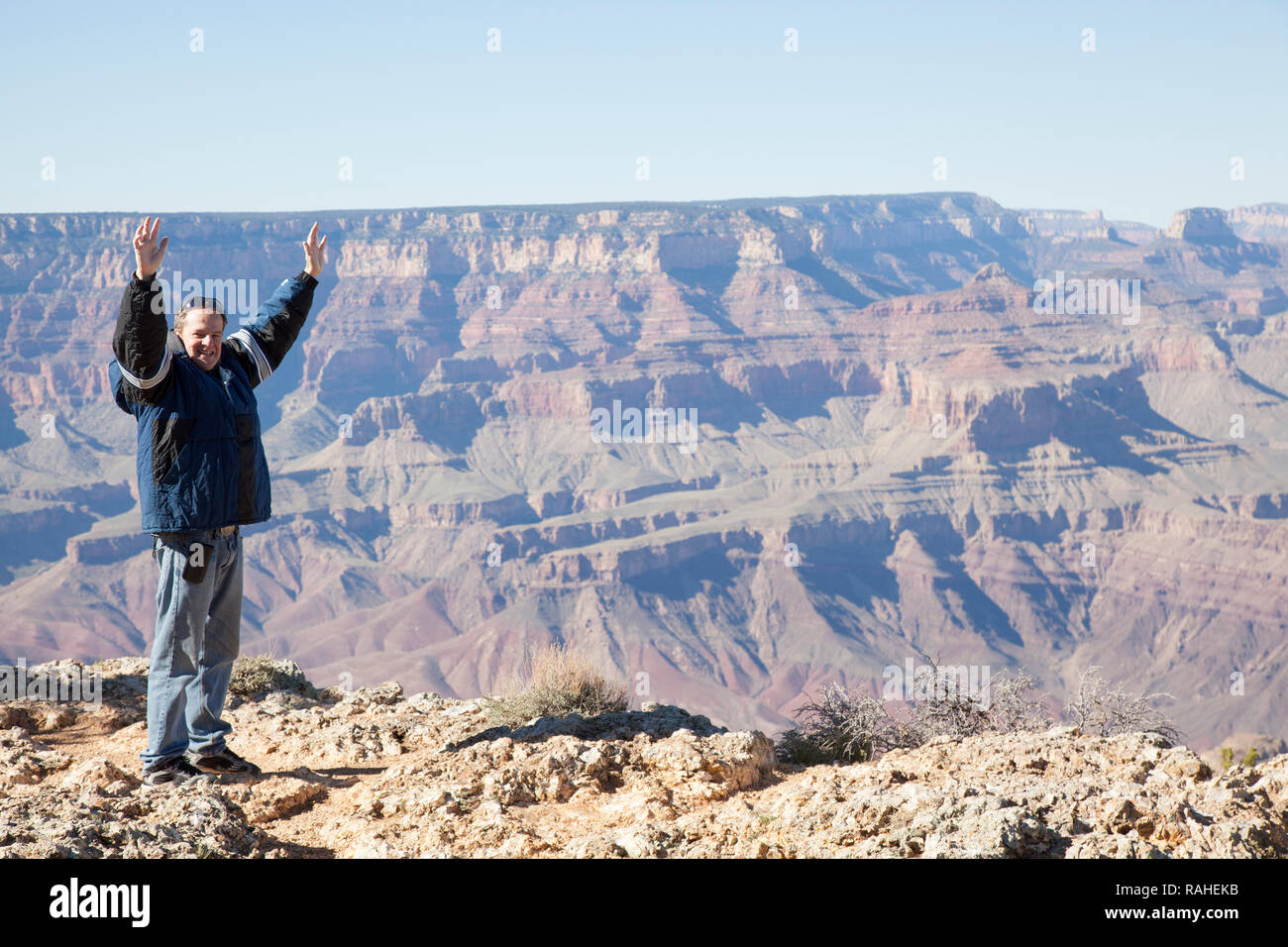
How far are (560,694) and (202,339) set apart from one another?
3.12m

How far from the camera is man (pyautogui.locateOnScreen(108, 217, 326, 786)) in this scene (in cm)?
477

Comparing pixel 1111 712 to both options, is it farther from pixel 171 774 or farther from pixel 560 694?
pixel 171 774

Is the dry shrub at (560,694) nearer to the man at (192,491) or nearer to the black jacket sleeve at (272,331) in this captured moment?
the man at (192,491)

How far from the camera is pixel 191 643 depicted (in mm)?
5125

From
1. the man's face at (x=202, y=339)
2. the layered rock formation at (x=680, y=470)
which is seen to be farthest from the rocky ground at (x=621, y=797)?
the layered rock formation at (x=680, y=470)

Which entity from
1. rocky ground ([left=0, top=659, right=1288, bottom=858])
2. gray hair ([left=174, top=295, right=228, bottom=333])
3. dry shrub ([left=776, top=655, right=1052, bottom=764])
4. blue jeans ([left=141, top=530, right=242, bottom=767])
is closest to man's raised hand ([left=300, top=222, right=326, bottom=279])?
gray hair ([left=174, top=295, right=228, bottom=333])

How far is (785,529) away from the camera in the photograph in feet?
385

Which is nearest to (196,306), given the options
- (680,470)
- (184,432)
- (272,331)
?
(272,331)

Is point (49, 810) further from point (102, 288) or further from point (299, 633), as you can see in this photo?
point (102, 288)

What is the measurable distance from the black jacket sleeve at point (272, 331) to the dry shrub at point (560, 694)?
2541 millimetres

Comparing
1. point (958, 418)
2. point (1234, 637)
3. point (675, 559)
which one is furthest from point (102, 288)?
point (1234, 637)

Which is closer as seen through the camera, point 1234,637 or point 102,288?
point 1234,637

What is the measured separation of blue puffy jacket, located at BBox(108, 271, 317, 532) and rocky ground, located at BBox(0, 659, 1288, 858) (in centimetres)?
125
